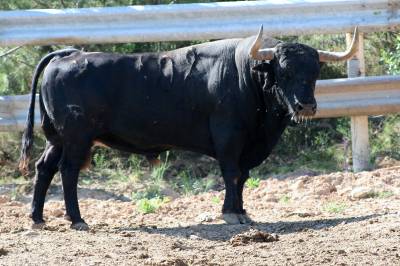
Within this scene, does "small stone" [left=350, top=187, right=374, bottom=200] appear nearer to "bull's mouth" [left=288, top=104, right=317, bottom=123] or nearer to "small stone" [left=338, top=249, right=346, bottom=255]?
"bull's mouth" [left=288, top=104, right=317, bottom=123]

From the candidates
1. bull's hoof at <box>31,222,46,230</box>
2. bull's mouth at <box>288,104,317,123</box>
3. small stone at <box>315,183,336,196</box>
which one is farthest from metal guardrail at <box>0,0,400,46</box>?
bull's hoof at <box>31,222,46,230</box>

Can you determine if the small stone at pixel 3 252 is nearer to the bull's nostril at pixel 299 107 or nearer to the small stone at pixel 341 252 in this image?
the small stone at pixel 341 252

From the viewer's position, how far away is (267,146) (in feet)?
29.0

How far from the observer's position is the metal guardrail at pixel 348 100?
33.2 ft

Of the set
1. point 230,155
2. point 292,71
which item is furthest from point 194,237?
point 292,71

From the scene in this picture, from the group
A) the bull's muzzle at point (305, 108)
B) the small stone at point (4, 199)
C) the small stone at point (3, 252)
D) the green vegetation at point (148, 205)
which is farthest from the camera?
the small stone at point (4, 199)

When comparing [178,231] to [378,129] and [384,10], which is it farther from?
[378,129]

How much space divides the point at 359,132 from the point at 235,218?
246 cm

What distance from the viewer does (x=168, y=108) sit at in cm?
884

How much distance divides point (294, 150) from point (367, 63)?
1.62 meters

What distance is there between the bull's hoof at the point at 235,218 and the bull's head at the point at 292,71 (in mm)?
966

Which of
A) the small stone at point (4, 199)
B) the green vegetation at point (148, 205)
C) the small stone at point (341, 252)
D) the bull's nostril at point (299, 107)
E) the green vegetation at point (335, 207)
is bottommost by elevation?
the small stone at point (4, 199)

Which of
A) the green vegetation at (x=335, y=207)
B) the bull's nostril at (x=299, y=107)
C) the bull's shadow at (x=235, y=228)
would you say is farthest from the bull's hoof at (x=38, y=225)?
the green vegetation at (x=335, y=207)

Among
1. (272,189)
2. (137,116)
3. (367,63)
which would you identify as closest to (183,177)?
(272,189)
